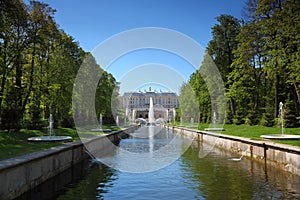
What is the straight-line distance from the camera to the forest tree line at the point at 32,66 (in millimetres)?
15648

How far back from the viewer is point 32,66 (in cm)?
1955

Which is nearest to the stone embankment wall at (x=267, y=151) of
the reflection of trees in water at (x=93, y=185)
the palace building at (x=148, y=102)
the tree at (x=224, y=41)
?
the reflection of trees in water at (x=93, y=185)

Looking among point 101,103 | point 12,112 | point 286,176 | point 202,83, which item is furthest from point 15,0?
point 202,83

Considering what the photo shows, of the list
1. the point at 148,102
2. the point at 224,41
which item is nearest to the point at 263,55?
the point at 224,41

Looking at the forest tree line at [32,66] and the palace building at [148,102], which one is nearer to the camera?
the forest tree line at [32,66]

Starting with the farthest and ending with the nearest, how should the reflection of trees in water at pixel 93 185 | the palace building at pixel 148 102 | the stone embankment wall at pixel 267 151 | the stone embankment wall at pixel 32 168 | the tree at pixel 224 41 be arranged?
the palace building at pixel 148 102 < the tree at pixel 224 41 < the stone embankment wall at pixel 267 151 < the reflection of trees in water at pixel 93 185 < the stone embankment wall at pixel 32 168

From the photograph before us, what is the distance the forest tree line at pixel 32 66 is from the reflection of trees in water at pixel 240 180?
397 inches

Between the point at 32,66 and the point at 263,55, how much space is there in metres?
16.6

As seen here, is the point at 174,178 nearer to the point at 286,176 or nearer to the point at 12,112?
the point at 286,176

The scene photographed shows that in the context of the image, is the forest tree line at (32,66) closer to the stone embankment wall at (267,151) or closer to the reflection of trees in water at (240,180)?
the reflection of trees in water at (240,180)

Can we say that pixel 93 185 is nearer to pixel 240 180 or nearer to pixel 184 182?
pixel 184 182

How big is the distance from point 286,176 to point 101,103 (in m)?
29.7

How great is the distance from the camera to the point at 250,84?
1174 inches

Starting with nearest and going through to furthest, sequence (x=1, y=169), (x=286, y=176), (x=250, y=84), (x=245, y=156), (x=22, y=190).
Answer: (x=1, y=169) → (x=22, y=190) → (x=286, y=176) → (x=245, y=156) → (x=250, y=84)
